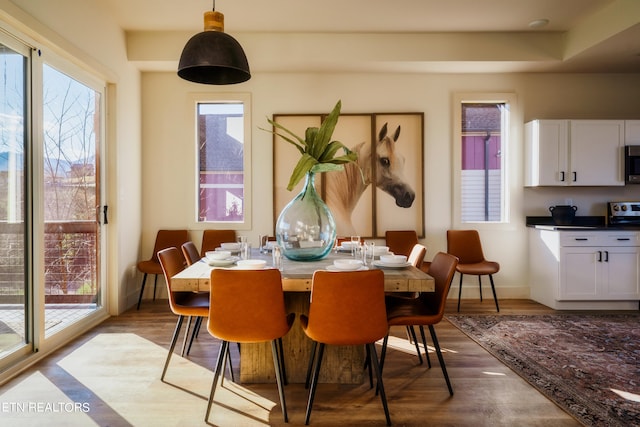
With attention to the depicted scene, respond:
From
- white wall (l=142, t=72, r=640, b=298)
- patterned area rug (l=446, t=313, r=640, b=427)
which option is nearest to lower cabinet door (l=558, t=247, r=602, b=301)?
patterned area rug (l=446, t=313, r=640, b=427)

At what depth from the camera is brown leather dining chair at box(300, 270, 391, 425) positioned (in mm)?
1953

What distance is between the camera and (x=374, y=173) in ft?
15.9

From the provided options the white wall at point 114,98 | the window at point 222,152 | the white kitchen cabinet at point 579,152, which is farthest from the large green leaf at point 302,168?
the white kitchen cabinet at point 579,152

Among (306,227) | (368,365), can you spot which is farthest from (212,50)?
(368,365)

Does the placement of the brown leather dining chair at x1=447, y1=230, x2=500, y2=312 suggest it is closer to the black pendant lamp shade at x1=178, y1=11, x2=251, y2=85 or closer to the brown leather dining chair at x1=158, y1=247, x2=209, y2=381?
the brown leather dining chair at x1=158, y1=247, x2=209, y2=381

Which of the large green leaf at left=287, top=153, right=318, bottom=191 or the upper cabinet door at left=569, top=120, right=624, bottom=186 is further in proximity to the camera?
the upper cabinet door at left=569, top=120, right=624, bottom=186

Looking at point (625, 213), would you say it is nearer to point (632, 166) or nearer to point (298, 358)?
point (632, 166)

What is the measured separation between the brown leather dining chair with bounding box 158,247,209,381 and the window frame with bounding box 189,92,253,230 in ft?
6.27

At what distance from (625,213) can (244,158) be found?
4.61 m

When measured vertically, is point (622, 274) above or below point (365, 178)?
below

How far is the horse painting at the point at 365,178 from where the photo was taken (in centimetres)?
482

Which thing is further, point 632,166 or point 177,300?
point 632,166

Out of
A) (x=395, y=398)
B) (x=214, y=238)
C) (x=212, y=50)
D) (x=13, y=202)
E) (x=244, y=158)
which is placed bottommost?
(x=395, y=398)

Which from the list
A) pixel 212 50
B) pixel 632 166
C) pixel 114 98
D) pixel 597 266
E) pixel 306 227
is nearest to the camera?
pixel 212 50
